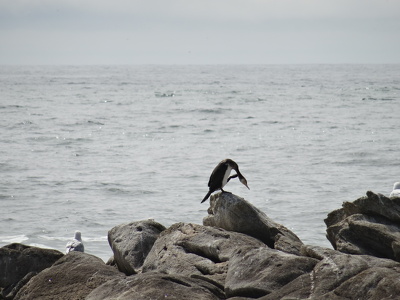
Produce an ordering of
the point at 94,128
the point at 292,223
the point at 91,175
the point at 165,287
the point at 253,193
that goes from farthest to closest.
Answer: the point at 94,128
the point at 91,175
the point at 253,193
the point at 292,223
the point at 165,287

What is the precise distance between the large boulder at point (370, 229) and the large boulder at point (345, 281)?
1.19 m

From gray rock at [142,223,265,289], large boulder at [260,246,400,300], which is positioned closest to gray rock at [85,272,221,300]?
gray rock at [142,223,265,289]

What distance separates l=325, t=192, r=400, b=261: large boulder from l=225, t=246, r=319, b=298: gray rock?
1.53m

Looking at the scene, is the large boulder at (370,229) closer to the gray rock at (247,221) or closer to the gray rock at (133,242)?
the gray rock at (247,221)

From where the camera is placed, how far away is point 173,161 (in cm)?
3061

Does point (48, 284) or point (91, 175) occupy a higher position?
point (48, 284)

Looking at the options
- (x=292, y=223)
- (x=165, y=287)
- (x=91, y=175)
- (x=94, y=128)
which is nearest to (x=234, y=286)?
(x=165, y=287)

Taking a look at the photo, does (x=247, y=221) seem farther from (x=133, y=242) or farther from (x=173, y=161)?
(x=173, y=161)

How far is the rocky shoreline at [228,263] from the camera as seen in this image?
8.00m

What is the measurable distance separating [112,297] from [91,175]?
1923 centimetres

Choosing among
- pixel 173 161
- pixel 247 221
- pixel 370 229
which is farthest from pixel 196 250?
pixel 173 161

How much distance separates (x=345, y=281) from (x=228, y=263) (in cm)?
192

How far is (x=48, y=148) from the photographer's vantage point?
114 ft

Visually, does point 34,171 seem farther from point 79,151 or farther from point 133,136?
point 133,136
